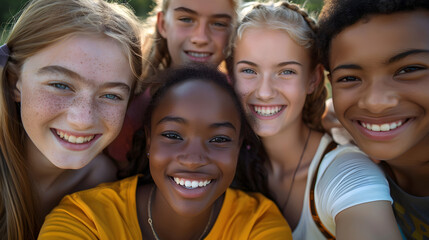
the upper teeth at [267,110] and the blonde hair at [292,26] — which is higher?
the blonde hair at [292,26]

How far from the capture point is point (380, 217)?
83.8 inches

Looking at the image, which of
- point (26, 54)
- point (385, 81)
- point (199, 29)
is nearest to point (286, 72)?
point (385, 81)

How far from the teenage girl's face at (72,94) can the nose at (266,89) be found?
0.89m

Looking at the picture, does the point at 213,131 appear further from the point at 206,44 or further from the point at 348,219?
the point at 206,44

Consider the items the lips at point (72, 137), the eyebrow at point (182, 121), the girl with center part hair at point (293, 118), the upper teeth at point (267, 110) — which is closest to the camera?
the eyebrow at point (182, 121)

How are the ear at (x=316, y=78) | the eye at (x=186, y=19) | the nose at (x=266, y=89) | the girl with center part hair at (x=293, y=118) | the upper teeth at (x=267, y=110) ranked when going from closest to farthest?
1. the girl with center part hair at (x=293, y=118)
2. the nose at (x=266, y=89)
3. the upper teeth at (x=267, y=110)
4. the ear at (x=316, y=78)
5. the eye at (x=186, y=19)

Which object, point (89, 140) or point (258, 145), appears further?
point (258, 145)

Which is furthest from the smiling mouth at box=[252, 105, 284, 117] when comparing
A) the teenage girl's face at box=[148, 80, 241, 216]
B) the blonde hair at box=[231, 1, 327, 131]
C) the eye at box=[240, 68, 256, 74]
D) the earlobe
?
the earlobe

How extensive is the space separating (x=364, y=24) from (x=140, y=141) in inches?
64.4

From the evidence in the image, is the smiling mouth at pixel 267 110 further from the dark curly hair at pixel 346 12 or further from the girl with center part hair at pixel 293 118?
the dark curly hair at pixel 346 12

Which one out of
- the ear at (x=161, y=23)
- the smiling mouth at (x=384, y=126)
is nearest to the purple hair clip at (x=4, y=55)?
the ear at (x=161, y=23)

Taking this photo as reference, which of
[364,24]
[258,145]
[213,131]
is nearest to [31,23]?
[213,131]

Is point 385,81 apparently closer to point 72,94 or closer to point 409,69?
point 409,69

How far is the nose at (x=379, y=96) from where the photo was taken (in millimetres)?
2076
